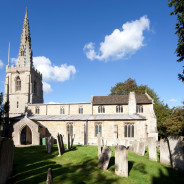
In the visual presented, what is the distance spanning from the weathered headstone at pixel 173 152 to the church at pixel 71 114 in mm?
7675

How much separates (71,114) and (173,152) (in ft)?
81.3

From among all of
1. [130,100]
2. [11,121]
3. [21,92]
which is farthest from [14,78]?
[130,100]

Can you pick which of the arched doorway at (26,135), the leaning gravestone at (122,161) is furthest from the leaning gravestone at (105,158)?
the arched doorway at (26,135)

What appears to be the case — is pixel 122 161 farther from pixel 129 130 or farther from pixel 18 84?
pixel 18 84

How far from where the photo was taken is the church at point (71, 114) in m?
27.5

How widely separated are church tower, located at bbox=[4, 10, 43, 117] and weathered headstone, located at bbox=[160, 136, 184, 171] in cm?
3211

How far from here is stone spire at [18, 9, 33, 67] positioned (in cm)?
4108

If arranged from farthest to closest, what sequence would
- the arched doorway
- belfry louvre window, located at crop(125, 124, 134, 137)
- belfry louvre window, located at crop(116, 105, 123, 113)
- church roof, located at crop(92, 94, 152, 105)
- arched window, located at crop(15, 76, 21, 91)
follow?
arched window, located at crop(15, 76, 21, 91)
belfry louvre window, located at crop(116, 105, 123, 113)
church roof, located at crop(92, 94, 152, 105)
the arched doorway
belfry louvre window, located at crop(125, 124, 134, 137)

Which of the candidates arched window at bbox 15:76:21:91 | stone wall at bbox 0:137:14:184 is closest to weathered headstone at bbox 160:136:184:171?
stone wall at bbox 0:137:14:184

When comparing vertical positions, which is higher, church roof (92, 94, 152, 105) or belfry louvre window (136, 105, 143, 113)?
church roof (92, 94, 152, 105)

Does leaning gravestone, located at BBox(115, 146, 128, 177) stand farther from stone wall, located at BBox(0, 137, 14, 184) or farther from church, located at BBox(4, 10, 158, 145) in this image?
church, located at BBox(4, 10, 158, 145)

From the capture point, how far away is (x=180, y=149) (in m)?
10.1

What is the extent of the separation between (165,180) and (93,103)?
2466cm

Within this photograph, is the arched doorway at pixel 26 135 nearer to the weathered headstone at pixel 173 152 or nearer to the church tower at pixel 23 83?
the church tower at pixel 23 83
